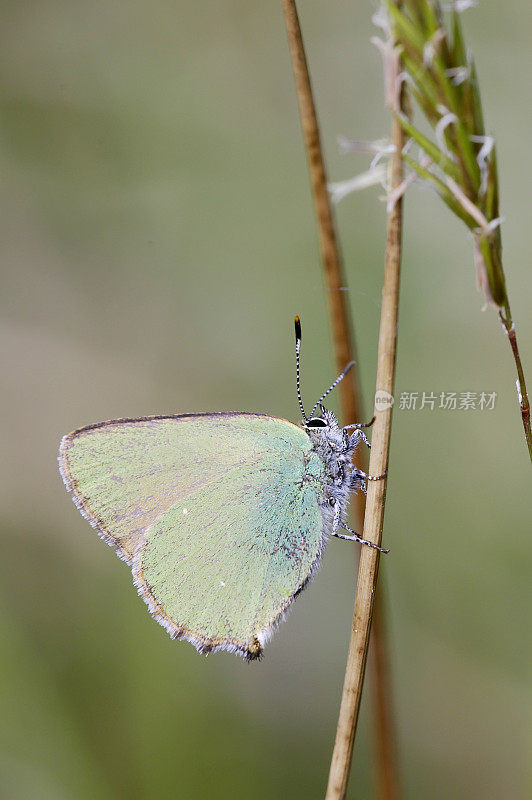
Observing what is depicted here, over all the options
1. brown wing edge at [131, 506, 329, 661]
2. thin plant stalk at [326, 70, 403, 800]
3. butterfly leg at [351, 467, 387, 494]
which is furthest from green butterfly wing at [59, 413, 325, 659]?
thin plant stalk at [326, 70, 403, 800]

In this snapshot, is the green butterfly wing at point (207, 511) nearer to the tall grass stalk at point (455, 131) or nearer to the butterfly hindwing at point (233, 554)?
the butterfly hindwing at point (233, 554)

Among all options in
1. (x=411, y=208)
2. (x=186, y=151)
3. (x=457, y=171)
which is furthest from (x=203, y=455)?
(x=186, y=151)

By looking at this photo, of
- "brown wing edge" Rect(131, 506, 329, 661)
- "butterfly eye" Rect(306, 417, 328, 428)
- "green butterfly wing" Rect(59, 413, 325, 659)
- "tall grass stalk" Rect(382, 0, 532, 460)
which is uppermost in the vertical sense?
"tall grass stalk" Rect(382, 0, 532, 460)

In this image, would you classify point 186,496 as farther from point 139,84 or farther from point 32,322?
point 139,84

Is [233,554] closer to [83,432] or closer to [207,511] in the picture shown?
[207,511]

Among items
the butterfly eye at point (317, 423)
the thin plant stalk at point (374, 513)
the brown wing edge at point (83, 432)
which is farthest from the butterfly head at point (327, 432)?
the thin plant stalk at point (374, 513)

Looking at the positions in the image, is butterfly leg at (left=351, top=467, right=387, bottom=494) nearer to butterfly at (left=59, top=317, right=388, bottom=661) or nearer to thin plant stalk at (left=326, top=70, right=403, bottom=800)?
butterfly at (left=59, top=317, right=388, bottom=661)

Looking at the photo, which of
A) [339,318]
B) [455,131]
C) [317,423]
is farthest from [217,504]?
[455,131]
